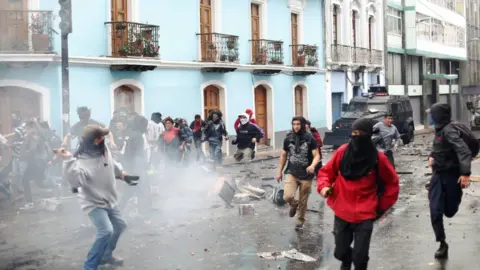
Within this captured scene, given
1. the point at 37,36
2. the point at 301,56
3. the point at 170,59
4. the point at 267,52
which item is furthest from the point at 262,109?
the point at 37,36

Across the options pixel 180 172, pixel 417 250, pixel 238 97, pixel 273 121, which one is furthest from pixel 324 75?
pixel 417 250

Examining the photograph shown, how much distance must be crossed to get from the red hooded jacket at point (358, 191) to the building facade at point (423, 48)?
117ft

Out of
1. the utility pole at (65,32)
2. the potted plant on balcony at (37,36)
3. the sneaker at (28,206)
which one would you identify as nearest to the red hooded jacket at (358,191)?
the sneaker at (28,206)

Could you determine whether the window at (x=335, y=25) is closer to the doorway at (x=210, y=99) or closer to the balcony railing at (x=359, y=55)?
the balcony railing at (x=359, y=55)

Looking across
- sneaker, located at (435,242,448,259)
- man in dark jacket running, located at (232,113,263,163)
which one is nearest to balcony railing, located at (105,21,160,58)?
man in dark jacket running, located at (232,113,263,163)

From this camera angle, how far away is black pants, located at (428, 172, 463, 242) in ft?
25.1

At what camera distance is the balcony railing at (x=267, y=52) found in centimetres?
2691

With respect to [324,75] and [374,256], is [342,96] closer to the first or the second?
[324,75]

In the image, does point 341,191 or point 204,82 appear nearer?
point 341,191

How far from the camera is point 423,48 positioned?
146 ft

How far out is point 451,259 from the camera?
7758 millimetres

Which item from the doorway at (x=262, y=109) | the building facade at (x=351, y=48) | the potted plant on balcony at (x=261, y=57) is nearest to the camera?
the potted plant on balcony at (x=261, y=57)

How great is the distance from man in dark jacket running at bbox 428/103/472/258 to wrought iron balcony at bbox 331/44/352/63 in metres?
26.1

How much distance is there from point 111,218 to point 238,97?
63.1 ft
